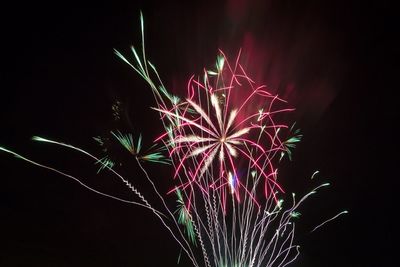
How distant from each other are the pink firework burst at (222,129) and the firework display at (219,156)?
0.01 meters

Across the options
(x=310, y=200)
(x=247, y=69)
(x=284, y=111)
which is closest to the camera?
(x=247, y=69)

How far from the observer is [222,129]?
4.98 meters

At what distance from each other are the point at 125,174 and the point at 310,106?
102 inches

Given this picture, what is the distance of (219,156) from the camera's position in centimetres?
522

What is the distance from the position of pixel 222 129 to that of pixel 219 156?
1.25ft

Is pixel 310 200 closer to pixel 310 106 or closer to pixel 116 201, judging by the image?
pixel 310 106

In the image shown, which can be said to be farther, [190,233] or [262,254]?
[262,254]

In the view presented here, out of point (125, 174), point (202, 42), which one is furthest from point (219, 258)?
point (202, 42)

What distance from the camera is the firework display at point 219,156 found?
16.7ft

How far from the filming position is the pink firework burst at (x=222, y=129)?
5.04 m

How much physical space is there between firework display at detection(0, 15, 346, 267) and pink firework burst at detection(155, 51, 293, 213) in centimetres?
1

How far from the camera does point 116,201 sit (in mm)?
6051

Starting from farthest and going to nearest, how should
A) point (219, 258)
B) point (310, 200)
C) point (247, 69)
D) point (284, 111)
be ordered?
point (310, 200), point (284, 111), point (247, 69), point (219, 258)

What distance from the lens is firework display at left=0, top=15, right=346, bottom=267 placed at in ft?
16.7
